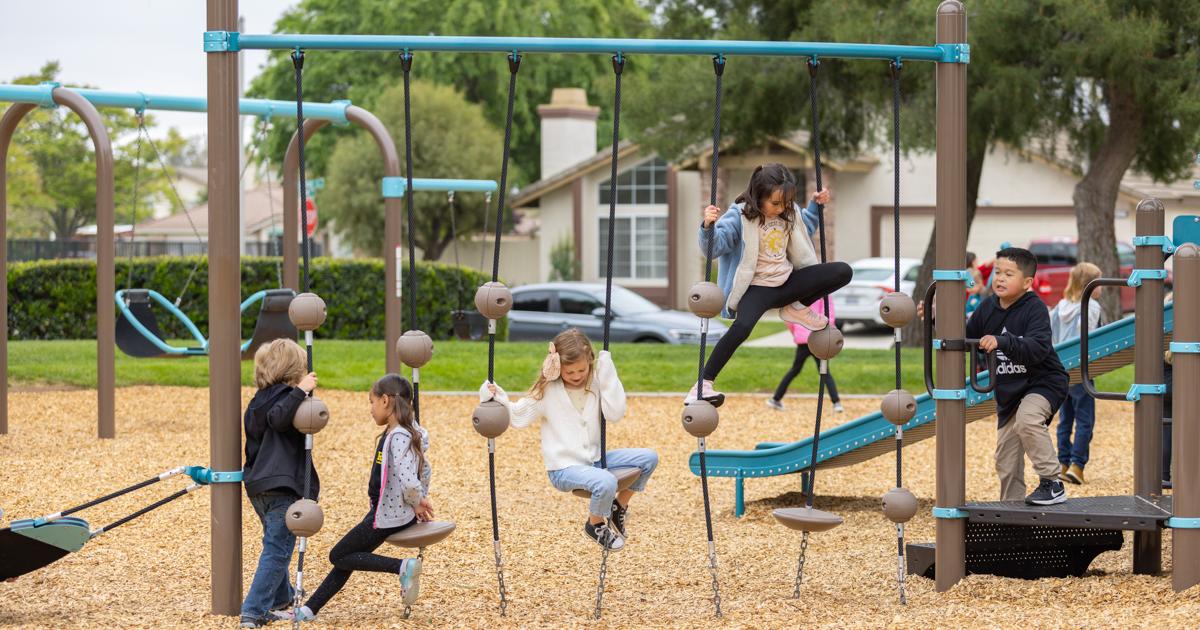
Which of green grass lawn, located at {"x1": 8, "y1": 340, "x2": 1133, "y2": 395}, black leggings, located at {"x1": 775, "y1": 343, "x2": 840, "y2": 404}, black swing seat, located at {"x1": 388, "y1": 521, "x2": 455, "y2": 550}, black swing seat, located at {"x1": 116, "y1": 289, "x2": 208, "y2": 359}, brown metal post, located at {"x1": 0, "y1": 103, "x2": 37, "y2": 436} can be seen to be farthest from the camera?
green grass lawn, located at {"x1": 8, "y1": 340, "x2": 1133, "y2": 395}

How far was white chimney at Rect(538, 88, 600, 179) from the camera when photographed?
3316 cm

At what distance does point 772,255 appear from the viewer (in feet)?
17.6

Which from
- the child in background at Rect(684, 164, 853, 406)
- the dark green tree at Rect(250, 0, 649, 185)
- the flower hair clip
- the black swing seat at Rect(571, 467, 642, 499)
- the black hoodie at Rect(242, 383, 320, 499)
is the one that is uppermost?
the dark green tree at Rect(250, 0, 649, 185)

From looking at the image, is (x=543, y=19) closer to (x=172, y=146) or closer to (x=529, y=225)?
(x=529, y=225)

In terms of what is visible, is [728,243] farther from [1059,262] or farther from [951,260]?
[1059,262]

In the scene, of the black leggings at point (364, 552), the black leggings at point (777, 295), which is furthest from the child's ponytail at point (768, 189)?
the black leggings at point (364, 552)

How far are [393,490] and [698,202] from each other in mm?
25871

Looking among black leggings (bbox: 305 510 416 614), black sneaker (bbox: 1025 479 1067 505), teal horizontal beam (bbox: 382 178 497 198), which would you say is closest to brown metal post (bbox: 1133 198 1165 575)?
black sneaker (bbox: 1025 479 1067 505)

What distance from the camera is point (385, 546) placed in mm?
6953

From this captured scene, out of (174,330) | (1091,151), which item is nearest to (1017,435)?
(1091,151)

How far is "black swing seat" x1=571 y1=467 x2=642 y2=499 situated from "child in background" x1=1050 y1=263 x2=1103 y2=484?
4.26 m

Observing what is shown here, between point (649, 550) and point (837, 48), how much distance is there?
2716 mm

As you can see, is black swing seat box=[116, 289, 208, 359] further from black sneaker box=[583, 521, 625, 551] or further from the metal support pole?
the metal support pole

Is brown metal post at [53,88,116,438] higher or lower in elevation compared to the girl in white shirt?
higher
